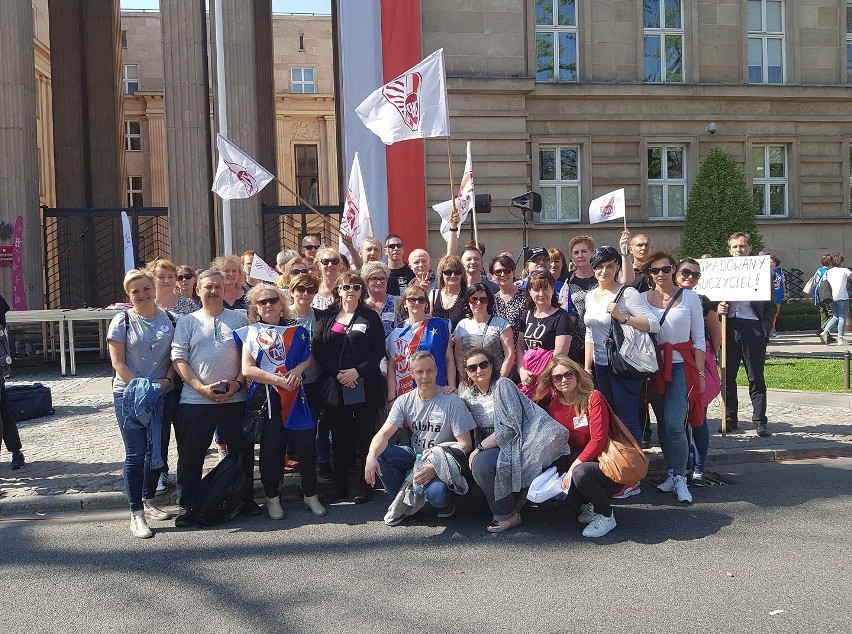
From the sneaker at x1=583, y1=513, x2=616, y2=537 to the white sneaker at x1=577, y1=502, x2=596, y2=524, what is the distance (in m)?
0.13

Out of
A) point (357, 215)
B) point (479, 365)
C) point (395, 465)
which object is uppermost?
point (357, 215)

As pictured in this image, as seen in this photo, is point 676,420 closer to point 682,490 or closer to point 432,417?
point 682,490

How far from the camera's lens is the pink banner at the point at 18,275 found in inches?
704

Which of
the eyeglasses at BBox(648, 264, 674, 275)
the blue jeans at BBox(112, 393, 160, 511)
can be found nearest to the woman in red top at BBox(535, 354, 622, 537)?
the eyeglasses at BBox(648, 264, 674, 275)

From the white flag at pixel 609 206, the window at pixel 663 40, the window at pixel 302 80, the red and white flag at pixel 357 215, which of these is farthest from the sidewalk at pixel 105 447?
the window at pixel 302 80

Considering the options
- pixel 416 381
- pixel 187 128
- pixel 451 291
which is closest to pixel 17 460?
pixel 416 381

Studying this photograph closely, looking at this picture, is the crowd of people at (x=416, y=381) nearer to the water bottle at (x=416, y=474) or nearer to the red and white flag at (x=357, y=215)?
the water bottle at (x=416, y=474)

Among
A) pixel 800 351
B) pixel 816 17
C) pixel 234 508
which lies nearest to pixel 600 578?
pixel 234 508

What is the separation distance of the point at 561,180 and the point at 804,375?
11.8 meters

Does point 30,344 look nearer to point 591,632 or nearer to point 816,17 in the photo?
point 591,632

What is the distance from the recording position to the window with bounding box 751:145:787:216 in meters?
25.6

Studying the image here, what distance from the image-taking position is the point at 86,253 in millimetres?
23156

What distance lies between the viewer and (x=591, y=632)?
434cm

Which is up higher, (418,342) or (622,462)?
(418,342)
